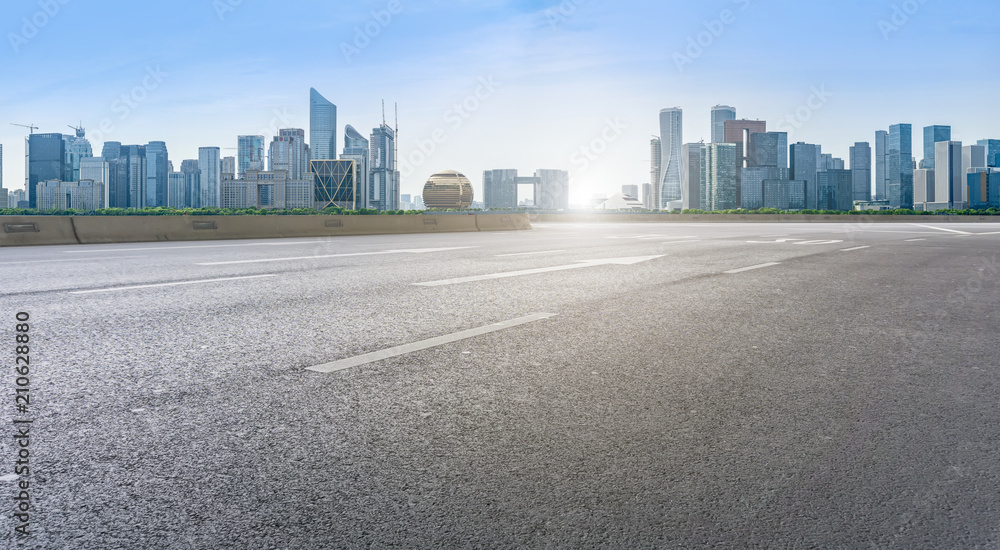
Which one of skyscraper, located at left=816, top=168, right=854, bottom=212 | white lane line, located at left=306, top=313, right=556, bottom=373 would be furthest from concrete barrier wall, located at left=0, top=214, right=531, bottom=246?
skyscraper, located at left=816, top=168, right=854, bottom=212

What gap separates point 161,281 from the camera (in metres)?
8.39

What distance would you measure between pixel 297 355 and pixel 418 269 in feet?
19.1

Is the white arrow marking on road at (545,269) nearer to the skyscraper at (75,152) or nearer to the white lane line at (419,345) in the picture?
the white lane line at (419,345)

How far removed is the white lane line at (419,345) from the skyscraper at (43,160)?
525 ft

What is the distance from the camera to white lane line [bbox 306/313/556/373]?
4246mm

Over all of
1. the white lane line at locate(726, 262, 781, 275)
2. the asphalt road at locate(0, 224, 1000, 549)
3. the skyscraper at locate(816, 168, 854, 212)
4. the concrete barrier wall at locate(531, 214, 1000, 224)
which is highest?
the skyscraper at locate(816, 168, 854, 212)

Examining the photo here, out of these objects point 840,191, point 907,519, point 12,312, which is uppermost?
point 840,191

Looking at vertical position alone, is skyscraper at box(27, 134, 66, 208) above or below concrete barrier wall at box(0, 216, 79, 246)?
above

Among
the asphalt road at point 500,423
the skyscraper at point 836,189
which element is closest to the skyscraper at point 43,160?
the asphalt road at point 500,423

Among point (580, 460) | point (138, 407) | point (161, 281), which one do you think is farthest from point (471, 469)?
point (161, 281)

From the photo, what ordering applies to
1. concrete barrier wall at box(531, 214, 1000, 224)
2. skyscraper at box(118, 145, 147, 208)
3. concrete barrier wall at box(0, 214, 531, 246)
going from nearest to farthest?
concrete barrier wall at box(0, 214, 531, 246)
concrete barrier wall at box(531, 214, 1000, 224)
skyscraper at box(118, 145, 147, 208)

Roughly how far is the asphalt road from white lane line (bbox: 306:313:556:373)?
3 centimetres

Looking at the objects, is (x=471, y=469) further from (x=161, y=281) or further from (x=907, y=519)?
(x=161, y=281)

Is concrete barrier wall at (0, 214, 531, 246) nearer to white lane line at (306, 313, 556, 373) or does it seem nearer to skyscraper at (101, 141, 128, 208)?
white lane line at (306, 313, 556, 373)
